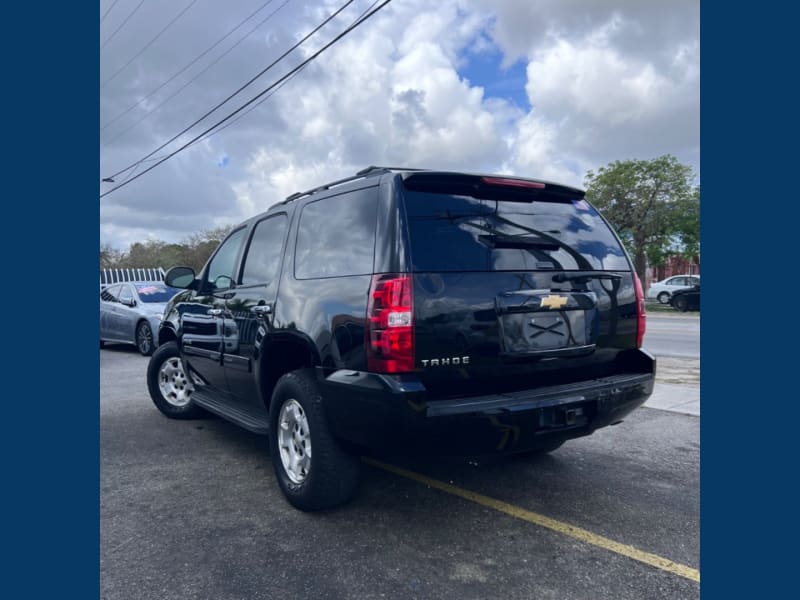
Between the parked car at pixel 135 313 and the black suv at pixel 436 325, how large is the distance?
8.20 metres

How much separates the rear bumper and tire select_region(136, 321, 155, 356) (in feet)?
30.5

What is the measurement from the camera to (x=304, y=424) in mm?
3713

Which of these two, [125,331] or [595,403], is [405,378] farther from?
[125,331]

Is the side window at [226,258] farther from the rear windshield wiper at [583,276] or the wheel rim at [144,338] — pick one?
the wheel rim at [144,338]

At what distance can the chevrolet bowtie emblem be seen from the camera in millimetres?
3377

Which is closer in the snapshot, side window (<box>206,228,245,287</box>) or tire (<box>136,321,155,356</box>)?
side window (<box>206,228,245,287</box>)

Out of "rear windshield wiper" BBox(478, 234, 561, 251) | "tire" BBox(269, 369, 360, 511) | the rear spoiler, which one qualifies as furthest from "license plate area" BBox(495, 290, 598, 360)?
"tire" BBox(269, 369, 360, 511)

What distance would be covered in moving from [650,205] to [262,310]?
115 ft

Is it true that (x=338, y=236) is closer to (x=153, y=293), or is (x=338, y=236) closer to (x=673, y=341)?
(x=153, y=293)

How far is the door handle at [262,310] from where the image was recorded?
163 inches

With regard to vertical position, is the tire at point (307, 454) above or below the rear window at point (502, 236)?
below

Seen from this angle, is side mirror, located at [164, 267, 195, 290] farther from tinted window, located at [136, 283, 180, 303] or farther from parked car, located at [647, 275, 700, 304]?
parked car, located at [647, 275, 700, 304]

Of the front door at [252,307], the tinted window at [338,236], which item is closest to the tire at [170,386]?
the front door at [252,307]

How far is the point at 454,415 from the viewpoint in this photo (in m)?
3.04
